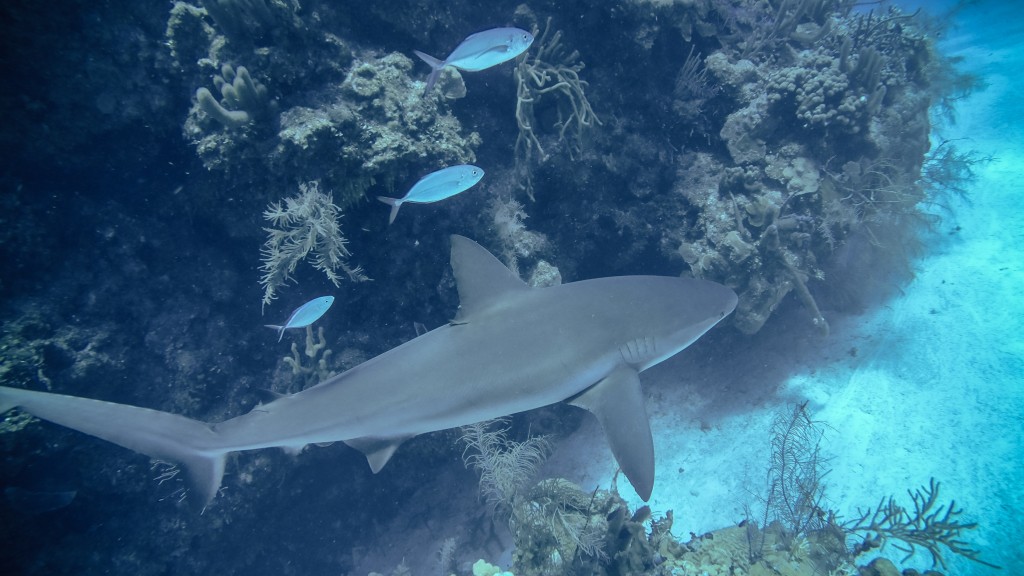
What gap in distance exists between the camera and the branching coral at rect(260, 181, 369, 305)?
405 cm

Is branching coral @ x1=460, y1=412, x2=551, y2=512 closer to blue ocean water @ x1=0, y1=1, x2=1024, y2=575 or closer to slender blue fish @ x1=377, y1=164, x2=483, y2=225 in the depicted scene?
blue ocean water @ x1=0, y1=1, x2=1024, y2=575

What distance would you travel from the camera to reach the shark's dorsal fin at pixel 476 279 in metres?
3.45

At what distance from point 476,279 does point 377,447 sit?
1.62 m

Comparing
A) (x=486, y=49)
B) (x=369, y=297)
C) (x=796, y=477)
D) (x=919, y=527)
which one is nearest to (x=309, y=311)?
(x=369, y=297)

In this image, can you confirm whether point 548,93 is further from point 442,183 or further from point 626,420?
point 626,420

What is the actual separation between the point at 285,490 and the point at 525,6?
7.60 m

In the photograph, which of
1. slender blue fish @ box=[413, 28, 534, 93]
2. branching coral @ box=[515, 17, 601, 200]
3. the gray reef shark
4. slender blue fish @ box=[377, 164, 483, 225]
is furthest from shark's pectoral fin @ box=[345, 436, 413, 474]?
branching coral @ box=[515, 17, 601, 200]

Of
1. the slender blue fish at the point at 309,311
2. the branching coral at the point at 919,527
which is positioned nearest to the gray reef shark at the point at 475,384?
the slender blue fish at the point at 309,311

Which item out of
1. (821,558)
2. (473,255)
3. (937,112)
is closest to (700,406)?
(821,558)

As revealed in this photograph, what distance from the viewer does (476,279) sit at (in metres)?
3.48

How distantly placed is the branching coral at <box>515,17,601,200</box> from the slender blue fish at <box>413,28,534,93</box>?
1314mm

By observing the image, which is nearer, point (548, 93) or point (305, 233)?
point (305, 233)

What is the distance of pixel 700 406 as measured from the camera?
19.4 ft

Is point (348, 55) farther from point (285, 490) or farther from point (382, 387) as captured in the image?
point (285, 490)
